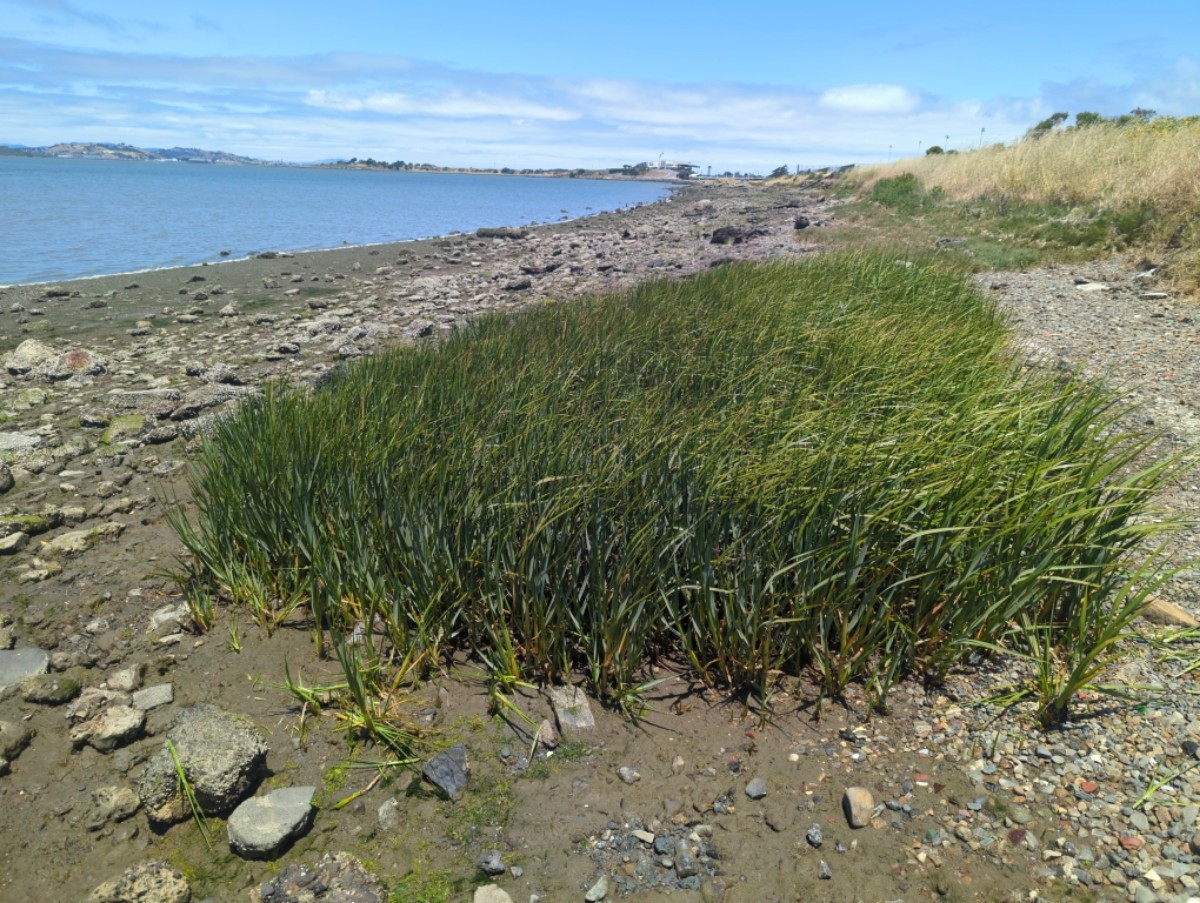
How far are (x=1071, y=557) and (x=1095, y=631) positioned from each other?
388 millimetres

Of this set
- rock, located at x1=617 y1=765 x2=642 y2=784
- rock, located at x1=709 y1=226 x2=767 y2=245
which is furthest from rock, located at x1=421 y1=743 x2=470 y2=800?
rock, located at x1=709 y1=226 x2=767 y2=245

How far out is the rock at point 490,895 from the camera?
2684mm

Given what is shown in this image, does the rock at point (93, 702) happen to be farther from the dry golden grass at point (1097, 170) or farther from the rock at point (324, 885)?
the dry golden grass at point (1097, 170)

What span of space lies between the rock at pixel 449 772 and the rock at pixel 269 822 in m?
0.50

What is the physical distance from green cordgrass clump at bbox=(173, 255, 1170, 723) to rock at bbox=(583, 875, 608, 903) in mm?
949

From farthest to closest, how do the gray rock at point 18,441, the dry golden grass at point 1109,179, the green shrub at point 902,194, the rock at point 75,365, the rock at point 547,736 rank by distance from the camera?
the green shrub at point 902,194, the dry golden grass at point 1109,179, the rock at point 75,365, the gray rock at point 18,441, the rock at point 547,736

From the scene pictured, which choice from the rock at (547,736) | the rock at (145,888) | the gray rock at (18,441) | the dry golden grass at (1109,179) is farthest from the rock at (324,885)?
the dry golden grass at (1109,179)

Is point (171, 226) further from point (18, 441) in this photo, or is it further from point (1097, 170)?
point (1097, 170)

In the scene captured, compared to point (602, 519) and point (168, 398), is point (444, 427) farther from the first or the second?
point (168, 398)

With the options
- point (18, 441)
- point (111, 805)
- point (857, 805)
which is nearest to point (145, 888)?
point (111, 805)

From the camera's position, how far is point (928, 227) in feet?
69.4

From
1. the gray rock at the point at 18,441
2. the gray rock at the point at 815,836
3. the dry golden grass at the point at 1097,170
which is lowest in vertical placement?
the gray rock at the point at 18,441

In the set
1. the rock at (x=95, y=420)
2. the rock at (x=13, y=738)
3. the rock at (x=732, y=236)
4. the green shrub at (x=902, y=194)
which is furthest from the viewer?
the green shrub at (x=902, y=194)

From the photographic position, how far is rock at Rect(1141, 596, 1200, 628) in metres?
3.79
